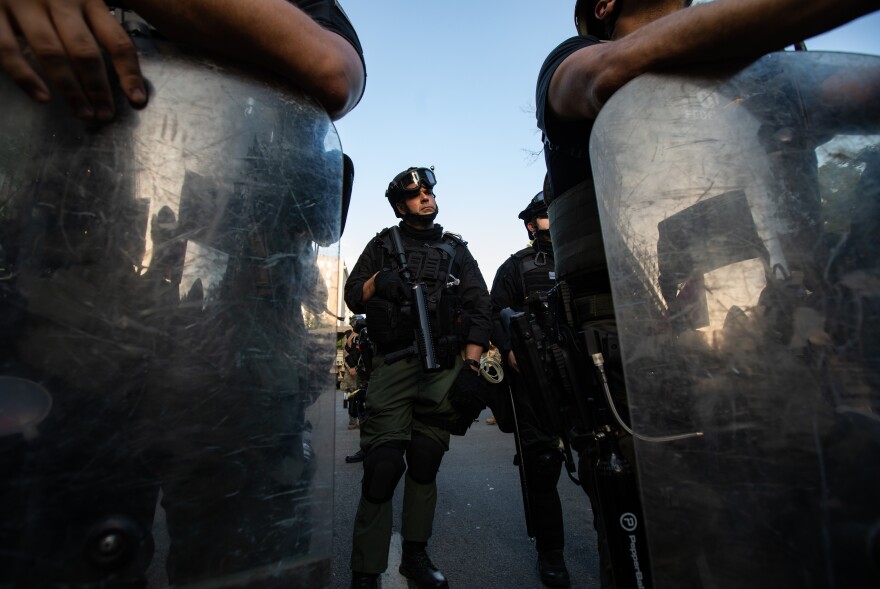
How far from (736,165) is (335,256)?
65 centimetres

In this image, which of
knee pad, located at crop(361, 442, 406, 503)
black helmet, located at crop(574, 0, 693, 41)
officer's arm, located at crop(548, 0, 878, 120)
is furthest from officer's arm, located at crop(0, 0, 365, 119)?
knee pad, located at crop(361, 442, 406, 503)

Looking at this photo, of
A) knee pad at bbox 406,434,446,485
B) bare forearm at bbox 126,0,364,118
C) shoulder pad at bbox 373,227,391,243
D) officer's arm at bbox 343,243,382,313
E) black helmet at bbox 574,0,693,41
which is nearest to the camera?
bare forearm at bbox 126,0,364,118

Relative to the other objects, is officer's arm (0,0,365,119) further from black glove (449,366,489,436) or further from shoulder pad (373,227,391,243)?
shoulder pad (373,227,391,243)

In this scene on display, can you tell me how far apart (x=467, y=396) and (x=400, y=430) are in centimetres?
38

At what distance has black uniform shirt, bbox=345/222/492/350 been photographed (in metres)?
2.87

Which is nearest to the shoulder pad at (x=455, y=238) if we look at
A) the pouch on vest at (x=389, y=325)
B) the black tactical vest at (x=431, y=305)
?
the black tactical vest at (x=431, y=305)

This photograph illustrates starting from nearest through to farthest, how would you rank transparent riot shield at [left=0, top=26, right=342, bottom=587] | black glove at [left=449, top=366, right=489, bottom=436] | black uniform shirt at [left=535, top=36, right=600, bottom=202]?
1. transparent riot shield at [left=0, top=26, right=342, bottom=587]
2. black uniform shirt at [left=535, top=36, right=600, bottom=202]
3. black glove at [left=449, top=366, right=489, bottom=436]

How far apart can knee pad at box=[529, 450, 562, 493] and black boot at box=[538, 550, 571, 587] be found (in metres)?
0.28

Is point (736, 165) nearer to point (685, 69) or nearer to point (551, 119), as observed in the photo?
point (685, 69)

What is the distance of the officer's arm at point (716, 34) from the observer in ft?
2.15

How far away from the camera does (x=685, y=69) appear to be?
29.0 inches

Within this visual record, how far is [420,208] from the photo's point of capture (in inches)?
123

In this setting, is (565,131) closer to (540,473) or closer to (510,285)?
(540,473)

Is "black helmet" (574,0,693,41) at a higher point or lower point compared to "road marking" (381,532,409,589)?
higher
